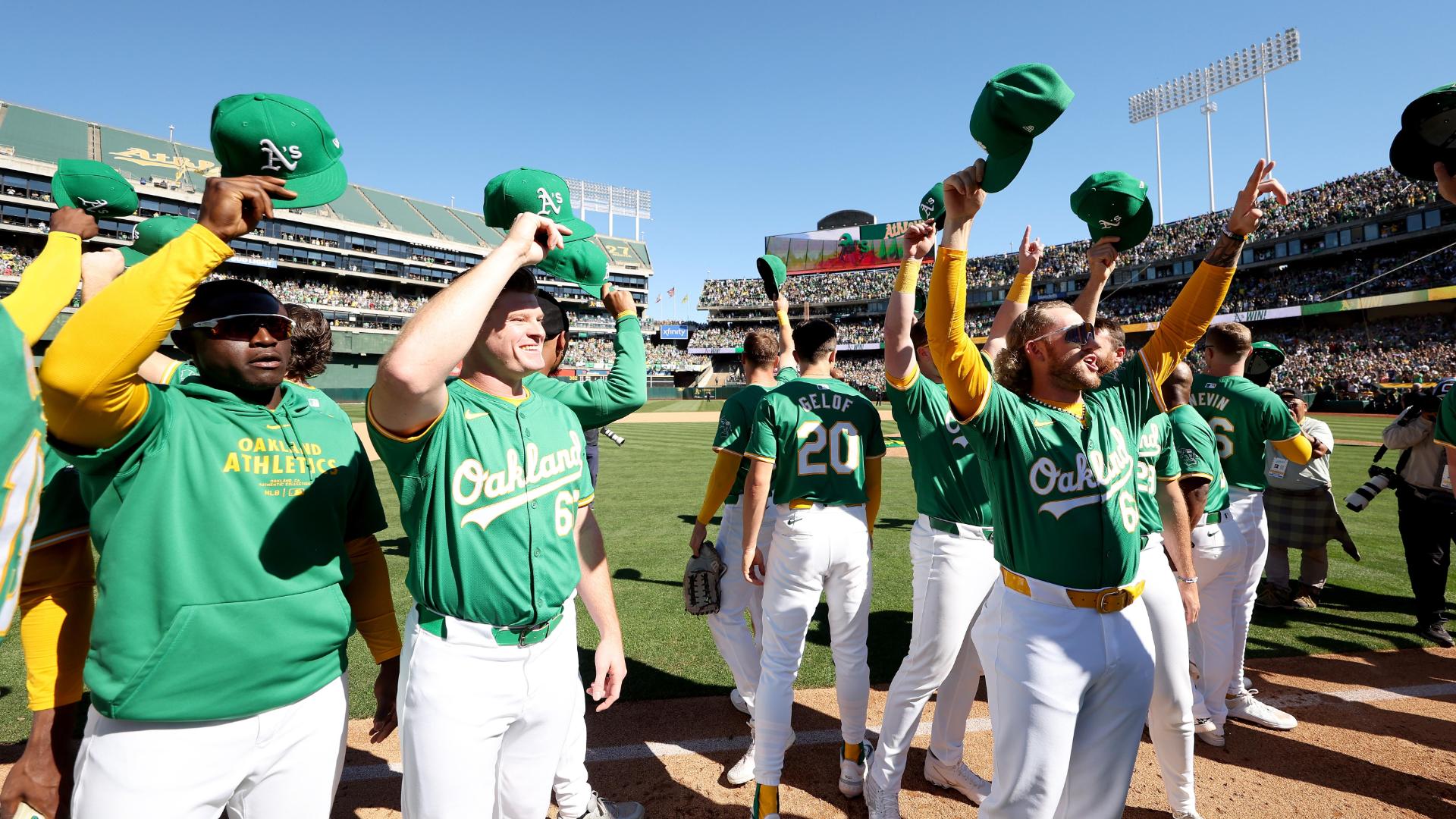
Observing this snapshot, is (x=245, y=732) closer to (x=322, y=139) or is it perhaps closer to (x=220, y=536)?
(x=220, y=536)

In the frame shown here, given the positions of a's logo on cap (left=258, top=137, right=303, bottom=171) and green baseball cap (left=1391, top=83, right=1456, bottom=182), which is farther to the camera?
green baseball cap (left=1391, top=83, right=1456, bottom=182)

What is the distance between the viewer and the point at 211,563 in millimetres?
1831

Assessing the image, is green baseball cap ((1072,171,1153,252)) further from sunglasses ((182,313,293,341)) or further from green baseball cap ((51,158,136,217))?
green baseball cap ((51,158,136,217))

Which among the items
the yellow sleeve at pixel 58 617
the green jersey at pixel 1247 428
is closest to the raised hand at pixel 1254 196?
the green jersey at pixel 1247 428

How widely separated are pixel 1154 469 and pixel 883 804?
200 cm

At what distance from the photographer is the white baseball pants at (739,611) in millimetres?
4016

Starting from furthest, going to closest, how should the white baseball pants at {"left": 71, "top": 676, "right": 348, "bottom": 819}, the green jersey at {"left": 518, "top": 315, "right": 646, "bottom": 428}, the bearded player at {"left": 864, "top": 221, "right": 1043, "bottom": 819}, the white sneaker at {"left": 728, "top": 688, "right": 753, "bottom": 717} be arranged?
the white sneaker at {"left": 728, "top": 688, "right": 753, "bottom": 717} < the bearded player at {"left": 864, "top": 221, "right": 1043, "bottom": 819} < the green jersey at {"left": 518, "top": 315, "right": 646, "bottom": 428} < the white baseball pants at {"left": 71, "top": 676, "right": 348, "bottom": 819}

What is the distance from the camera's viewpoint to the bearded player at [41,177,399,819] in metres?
1.58

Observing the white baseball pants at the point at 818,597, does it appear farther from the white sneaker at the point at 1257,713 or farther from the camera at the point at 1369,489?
the camera at the point at 1369,489

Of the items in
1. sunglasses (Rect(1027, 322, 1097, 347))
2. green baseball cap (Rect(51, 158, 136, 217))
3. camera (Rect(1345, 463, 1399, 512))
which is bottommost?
camera (Rect(1345, 463, 1399, 512))

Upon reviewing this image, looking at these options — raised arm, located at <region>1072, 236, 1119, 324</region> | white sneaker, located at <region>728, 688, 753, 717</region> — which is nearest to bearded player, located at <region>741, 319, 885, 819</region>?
white sneaker, located at <region>728, 688, 753, 717</region>

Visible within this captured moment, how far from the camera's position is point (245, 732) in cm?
179

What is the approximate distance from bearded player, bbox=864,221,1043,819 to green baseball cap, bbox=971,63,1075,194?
3.02 ft

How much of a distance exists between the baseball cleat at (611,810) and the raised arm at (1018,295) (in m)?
2.76
